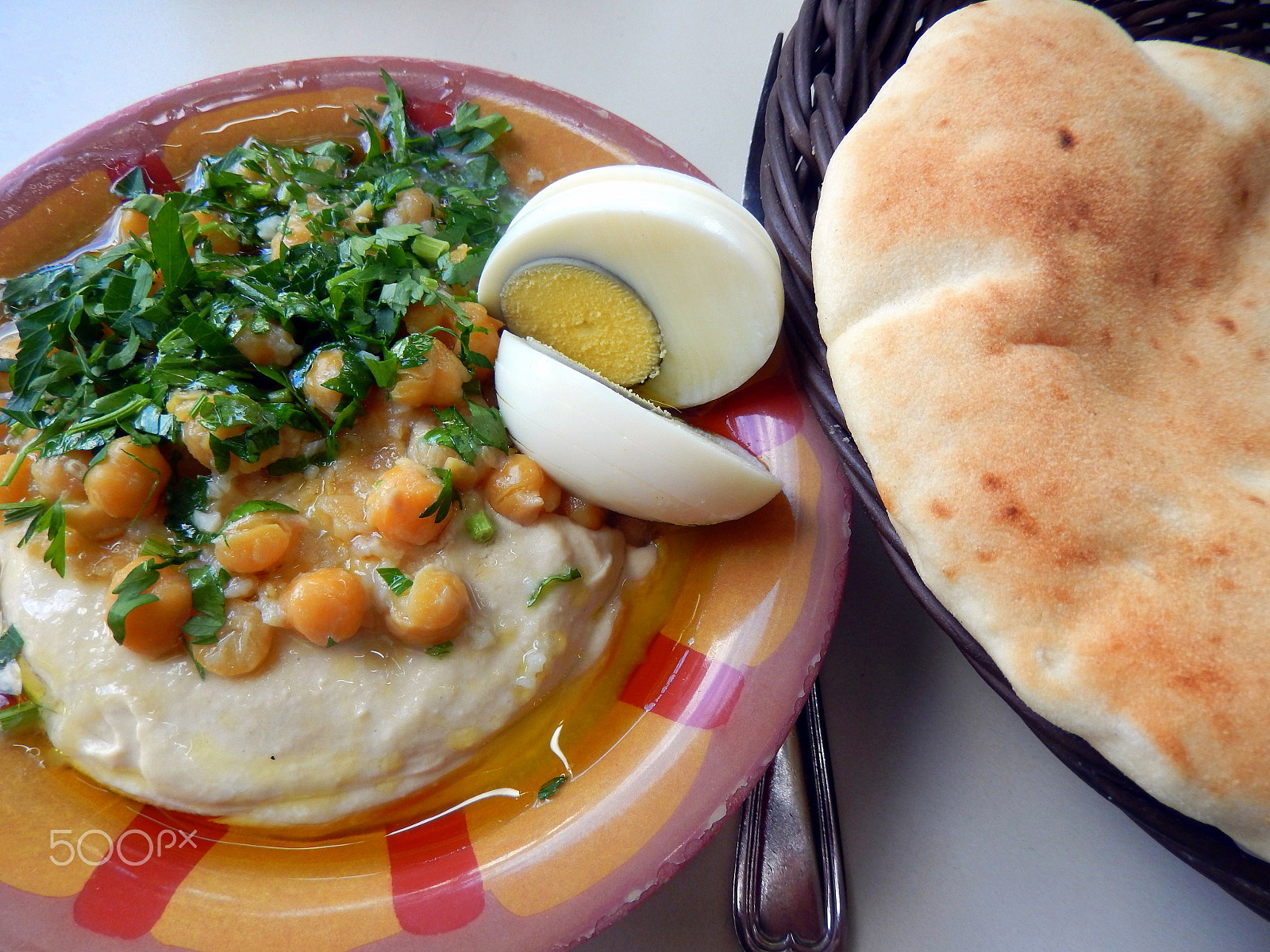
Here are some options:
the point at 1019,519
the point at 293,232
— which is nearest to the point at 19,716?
the point at 293,232

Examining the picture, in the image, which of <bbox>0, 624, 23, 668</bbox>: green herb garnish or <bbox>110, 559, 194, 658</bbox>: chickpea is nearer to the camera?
<bbox>110, 559, 194, 658</bbox>: chickpea

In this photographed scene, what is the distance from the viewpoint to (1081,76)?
4.23 ft

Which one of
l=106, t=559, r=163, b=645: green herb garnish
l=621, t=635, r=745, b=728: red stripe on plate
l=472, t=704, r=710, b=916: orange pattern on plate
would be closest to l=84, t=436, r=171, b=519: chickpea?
l=106, t=559, r=163, b=645: green herb garnish

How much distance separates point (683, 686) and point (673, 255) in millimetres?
868

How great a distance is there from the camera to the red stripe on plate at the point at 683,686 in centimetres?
134

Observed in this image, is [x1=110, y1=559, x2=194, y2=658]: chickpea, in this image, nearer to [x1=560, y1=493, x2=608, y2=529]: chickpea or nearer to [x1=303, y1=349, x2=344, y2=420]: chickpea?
[x1=303, y1=349, x2=344, y2=420]: chickpea

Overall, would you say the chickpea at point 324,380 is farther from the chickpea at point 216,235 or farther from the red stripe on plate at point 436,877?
the red stripe on plate at point 436,877

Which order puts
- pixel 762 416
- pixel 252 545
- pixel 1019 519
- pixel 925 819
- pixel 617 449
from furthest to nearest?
pixel 762 416 < pixel 925 819 < pixel 617 449 < pixel 252 545 < pixel 1019 519

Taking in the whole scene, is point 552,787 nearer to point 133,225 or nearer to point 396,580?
point 396,580

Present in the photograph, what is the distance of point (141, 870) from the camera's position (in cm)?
120

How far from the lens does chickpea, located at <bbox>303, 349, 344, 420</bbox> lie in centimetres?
137

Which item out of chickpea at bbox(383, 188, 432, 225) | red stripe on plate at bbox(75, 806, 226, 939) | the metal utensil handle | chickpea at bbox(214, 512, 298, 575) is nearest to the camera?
red stripe on plate at bbox(75, 806, 226, 939)

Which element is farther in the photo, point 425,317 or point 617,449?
point 425,317

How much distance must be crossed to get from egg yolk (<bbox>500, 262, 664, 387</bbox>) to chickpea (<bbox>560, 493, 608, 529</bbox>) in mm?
307
